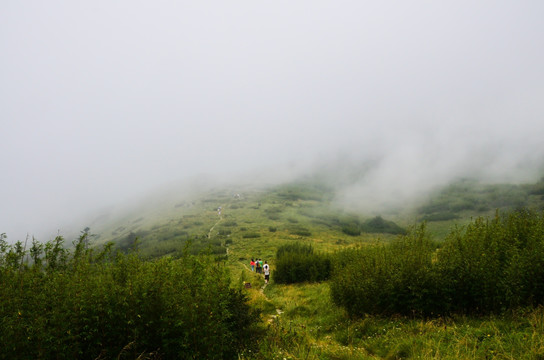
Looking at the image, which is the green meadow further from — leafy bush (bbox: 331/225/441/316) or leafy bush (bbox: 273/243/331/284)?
leafy bush (bbox: 273/243/331/284)

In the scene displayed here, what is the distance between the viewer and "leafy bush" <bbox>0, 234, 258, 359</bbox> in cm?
537

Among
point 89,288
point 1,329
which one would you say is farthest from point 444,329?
point 1,329

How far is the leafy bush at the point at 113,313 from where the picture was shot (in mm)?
5371

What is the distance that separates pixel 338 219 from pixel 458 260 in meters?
111

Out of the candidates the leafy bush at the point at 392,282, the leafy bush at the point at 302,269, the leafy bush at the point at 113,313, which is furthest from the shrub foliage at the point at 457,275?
the leafy bush at the point at 302,269

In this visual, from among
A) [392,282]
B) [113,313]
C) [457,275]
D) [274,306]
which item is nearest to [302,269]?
[274,306]

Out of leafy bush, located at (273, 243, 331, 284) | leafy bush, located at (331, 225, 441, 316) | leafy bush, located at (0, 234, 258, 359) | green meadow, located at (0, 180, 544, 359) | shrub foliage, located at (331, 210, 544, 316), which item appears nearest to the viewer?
leafy bush, located at (0, 234, 258, 359)

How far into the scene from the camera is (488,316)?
920 cm

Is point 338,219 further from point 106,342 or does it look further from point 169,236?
point 106,342

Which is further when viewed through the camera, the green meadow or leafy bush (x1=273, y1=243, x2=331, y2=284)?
leafy bush (x1=273, y1=243, x2=331, y2=284)

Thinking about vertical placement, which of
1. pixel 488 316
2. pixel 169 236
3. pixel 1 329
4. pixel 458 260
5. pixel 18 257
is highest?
pixel 18 257

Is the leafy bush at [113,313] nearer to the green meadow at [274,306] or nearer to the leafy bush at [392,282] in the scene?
the green meadow at [274,306]

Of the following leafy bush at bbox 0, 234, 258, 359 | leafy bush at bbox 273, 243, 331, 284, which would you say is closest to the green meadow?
leafy bush at bbox 0, 234, 258, 359

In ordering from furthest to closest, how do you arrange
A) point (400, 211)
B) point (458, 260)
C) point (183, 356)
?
point (400, 211) → point (458, 260) → point (183, 356)
